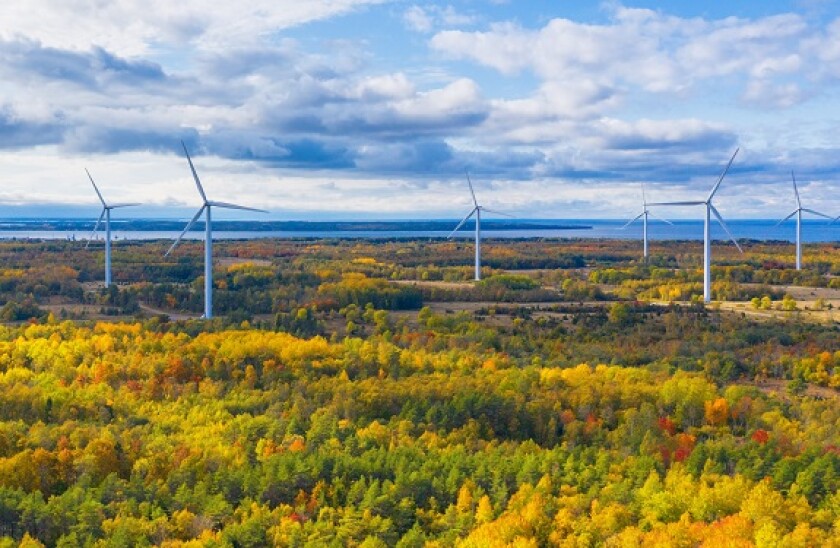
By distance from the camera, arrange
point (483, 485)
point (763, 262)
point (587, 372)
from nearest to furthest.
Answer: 1. point (483, 485)
2. point (587, 372)
3. point (763, 262)

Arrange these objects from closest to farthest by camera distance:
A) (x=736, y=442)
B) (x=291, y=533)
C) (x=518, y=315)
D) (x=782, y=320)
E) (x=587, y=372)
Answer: (x=291, y=533), (x=736, y=442), (x=587, y=372), (x=782, y=320), (x=518, y=315)

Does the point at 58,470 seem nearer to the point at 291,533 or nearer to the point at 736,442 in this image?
the point at 291,533

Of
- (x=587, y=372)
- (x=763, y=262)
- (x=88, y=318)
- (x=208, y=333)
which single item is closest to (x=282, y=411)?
(x=587, y=372)

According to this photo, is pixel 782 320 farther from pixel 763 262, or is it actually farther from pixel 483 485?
pixel 763 262

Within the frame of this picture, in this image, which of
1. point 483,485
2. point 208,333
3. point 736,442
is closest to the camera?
point 483,485

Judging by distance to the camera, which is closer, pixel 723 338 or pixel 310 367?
pixel 310 367

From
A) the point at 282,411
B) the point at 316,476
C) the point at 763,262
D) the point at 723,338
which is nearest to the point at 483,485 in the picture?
the point at 316,476
